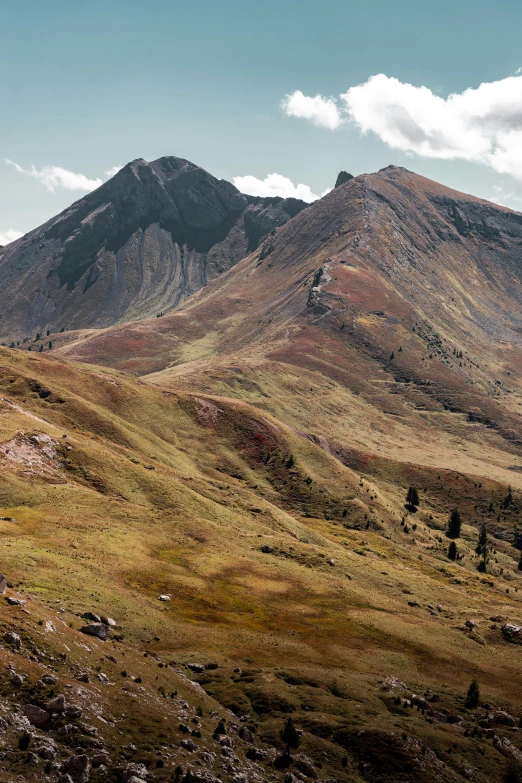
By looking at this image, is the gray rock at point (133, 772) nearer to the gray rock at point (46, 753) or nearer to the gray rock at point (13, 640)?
the gray rock at point (46, 753)

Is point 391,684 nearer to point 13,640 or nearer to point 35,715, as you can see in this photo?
point 13,640

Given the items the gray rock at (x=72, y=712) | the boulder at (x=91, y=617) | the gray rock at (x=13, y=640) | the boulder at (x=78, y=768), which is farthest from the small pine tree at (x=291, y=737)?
the gray rock at (x=13, y=640)

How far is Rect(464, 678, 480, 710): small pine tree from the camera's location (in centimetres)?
7362

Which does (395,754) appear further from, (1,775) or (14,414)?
(14,414)

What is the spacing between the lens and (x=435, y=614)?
113 metres

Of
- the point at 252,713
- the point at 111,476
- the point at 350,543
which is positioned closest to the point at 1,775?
the point at 252,713

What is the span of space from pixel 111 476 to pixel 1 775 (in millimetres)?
95927

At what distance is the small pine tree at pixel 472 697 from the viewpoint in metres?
73.6

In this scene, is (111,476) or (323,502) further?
(323,502)

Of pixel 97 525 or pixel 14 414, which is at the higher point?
pixel 14 414

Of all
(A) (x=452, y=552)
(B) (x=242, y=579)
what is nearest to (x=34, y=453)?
(B) (x=242, y=579)

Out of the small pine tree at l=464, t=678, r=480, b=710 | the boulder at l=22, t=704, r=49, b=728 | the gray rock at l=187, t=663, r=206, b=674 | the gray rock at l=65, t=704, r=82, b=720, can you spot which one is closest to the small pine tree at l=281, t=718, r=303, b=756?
the gray rock at l=187, t=663, r=206, b=674

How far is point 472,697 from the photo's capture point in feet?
244

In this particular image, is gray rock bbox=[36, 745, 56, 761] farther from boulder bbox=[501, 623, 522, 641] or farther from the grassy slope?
boulder bbox=[501, 623, 522, 641]
